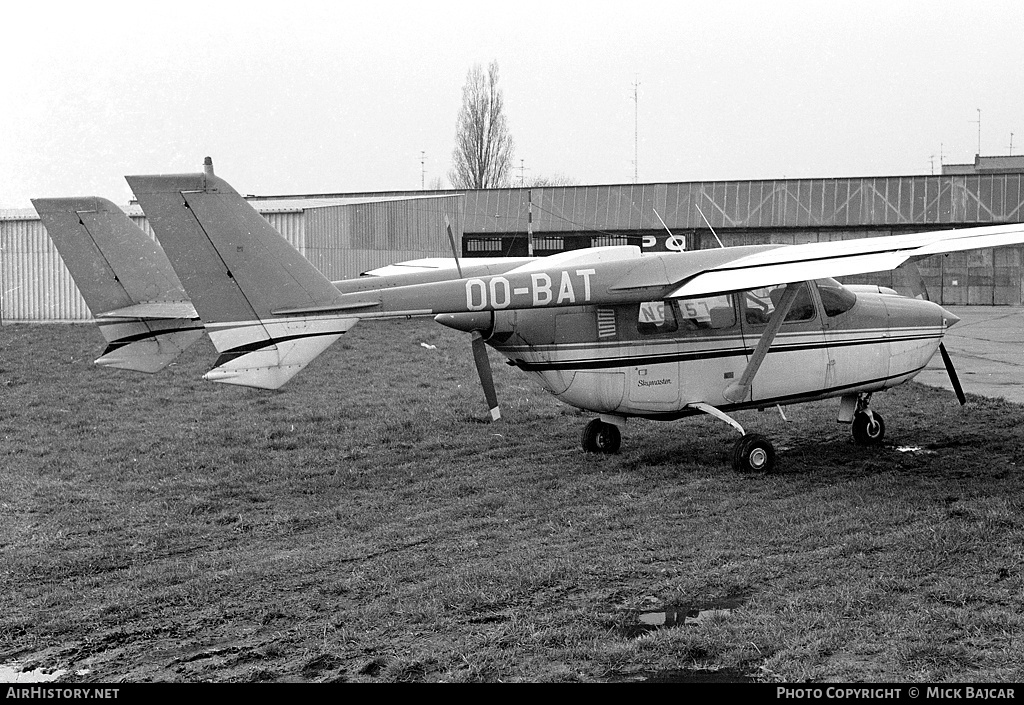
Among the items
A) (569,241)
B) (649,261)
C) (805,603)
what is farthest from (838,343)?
(569,241)

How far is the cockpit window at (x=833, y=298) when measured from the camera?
11.5m

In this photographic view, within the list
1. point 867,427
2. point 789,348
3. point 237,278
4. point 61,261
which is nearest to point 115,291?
point 237,278

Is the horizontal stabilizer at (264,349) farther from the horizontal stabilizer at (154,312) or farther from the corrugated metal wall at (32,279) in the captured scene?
the corrugated metal wall at (32,279)

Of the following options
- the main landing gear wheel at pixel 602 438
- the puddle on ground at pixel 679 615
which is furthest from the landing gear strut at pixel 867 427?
the puddle on ground at pixel 679 615

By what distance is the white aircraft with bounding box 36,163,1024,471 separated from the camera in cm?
944

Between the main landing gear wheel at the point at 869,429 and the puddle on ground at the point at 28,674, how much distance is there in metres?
9.28

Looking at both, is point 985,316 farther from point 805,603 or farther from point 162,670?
point 162,670

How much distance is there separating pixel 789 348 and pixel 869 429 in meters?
1.76

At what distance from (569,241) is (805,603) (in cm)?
3798

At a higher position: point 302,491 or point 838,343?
point 838,343

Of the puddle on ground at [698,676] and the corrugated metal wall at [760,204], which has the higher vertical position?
the corrugated metal wall at [760,204]

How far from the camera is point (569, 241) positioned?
4381 centimetres

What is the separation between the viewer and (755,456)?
1059 centimetres

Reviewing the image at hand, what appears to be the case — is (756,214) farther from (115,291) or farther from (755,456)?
(115,291)
